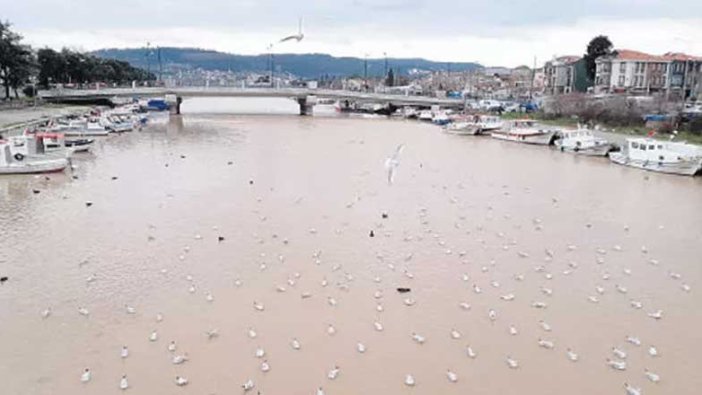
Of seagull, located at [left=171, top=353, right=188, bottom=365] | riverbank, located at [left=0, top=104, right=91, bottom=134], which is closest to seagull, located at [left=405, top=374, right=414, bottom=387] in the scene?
seagull, located at [left=171, top=353, right=188, bottom=365]

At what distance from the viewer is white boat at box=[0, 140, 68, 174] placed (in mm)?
26250

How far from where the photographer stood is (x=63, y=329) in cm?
1080

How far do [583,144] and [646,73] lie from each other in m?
44.6

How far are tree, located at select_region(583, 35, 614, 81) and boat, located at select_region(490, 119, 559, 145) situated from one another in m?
38.2

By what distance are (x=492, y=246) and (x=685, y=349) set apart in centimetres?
650

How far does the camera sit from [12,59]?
55.7 m

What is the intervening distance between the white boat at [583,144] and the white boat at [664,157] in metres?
3.06

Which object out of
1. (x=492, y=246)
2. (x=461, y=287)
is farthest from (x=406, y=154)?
(x=461, y=287)

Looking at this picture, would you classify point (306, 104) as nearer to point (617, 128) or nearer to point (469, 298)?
point (617, 128)

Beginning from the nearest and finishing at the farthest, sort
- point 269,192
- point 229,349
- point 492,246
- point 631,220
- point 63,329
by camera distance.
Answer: point 229,349
point 63,329
point 492,246
point 631,220
point 269,192

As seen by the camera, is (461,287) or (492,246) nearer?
(461,287)

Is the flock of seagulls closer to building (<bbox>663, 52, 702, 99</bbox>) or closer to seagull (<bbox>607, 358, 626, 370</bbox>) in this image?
seagull (<bbox>607, 358, 626, 370</bbox>)

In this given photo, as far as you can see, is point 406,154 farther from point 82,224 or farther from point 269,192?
point 82,224

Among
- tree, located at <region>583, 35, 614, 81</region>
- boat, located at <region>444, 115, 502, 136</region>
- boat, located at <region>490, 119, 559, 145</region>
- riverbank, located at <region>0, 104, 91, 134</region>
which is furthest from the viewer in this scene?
tree, located at <region>583, 35, 614, 81</region>
